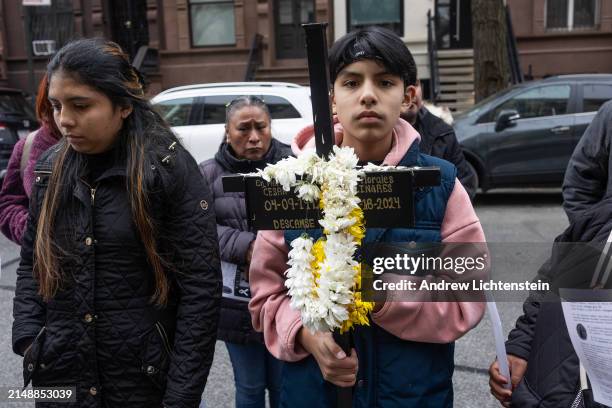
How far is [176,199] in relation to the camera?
6.51 ft

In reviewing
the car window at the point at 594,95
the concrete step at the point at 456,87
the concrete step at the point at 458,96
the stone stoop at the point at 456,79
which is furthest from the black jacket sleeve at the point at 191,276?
the concrete step at the point at 456,87

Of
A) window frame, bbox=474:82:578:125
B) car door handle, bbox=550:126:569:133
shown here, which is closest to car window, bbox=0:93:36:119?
window frame, bbox=474:82:578:125

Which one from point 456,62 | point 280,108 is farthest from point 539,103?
point 456,62

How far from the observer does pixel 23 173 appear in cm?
311

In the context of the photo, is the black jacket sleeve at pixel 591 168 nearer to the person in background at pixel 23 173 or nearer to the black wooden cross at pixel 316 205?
the black wooden cross at pixel 316 205

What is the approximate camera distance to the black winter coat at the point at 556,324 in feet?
5.19

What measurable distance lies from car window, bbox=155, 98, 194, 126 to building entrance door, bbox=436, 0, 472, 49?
30.1ft

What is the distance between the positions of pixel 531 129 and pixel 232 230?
7.10 meters

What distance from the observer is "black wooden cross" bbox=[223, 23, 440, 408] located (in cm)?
146

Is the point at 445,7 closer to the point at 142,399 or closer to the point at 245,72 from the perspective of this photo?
the point at 245,72

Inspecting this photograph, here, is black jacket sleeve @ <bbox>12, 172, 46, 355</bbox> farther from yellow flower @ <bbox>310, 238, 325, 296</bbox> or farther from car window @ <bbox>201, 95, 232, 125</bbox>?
car window @ <bbox>201, 95, 232, 125</bbox>

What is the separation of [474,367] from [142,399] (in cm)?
268

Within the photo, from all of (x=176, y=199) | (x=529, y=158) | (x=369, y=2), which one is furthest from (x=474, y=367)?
(x=369, y=2)

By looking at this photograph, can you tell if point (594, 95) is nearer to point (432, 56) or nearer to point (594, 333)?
point (432, 56)
